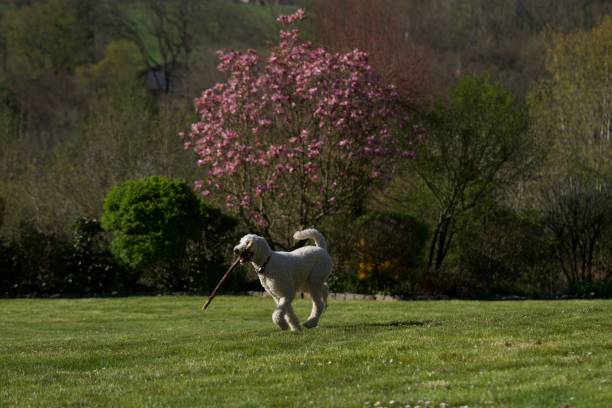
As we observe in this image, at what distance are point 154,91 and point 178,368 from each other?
59.0 m

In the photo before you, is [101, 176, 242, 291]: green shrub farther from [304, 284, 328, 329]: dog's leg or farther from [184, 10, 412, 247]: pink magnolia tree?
[304, 284, 328, 329]: dog's leg

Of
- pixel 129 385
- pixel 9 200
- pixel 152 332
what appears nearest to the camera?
pixel 129 385

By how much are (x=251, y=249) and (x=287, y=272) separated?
2.09 feet

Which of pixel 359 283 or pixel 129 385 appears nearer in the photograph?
pixel 129 385

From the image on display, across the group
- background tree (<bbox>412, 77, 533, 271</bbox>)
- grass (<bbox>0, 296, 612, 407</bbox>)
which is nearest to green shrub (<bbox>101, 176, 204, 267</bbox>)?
background tree (<bbox>412, 77, 533, 271</bbox>)

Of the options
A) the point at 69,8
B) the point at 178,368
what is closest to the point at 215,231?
the point at 178,368

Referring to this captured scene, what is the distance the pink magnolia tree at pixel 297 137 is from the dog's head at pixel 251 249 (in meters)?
11.7

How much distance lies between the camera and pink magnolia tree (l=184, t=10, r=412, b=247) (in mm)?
26578

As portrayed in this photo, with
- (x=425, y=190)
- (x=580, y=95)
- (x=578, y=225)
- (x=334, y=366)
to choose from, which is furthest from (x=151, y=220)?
(x=580, y=95)

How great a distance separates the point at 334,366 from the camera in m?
11.4

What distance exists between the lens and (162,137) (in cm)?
3572

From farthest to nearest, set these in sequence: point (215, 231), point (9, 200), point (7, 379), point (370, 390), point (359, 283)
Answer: point (9, 200) → point (215, 231) → point (359, 283) → point (7, 379) → point (370, 390)

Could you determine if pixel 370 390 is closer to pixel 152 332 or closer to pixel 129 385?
pixel 129 385

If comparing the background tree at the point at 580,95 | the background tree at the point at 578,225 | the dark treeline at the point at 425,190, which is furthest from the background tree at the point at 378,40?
the background tree at the point at 578,225
